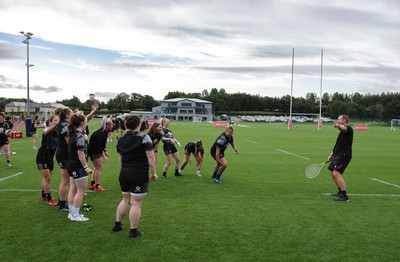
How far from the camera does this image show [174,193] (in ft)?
30.3

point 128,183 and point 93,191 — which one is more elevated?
point 128,183

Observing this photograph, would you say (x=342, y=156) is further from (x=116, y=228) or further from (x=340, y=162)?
(x=116, y=228)

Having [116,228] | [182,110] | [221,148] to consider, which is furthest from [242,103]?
[116,228]

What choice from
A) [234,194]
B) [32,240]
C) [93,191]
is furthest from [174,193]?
[32,240]

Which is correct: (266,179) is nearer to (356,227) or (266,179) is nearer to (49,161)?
(356,227)

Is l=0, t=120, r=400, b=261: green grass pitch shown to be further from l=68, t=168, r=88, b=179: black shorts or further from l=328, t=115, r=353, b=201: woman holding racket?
l=68, t=168, r=88, b=179: black shorts

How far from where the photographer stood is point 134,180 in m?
5.47

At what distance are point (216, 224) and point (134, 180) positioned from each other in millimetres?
2066

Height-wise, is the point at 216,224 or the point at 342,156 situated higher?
the point at 342,156

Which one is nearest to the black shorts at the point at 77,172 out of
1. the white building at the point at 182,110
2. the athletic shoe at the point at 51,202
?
the athletic shoe at the point at 51,202

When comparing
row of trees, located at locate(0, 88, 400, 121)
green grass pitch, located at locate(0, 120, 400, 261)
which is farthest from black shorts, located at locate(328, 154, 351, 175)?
row of trees, located at locate(0, 88, 400, 121)

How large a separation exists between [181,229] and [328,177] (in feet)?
25.3

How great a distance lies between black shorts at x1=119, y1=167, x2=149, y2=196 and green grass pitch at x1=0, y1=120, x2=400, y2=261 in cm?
88

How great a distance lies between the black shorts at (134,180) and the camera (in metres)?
5.48
